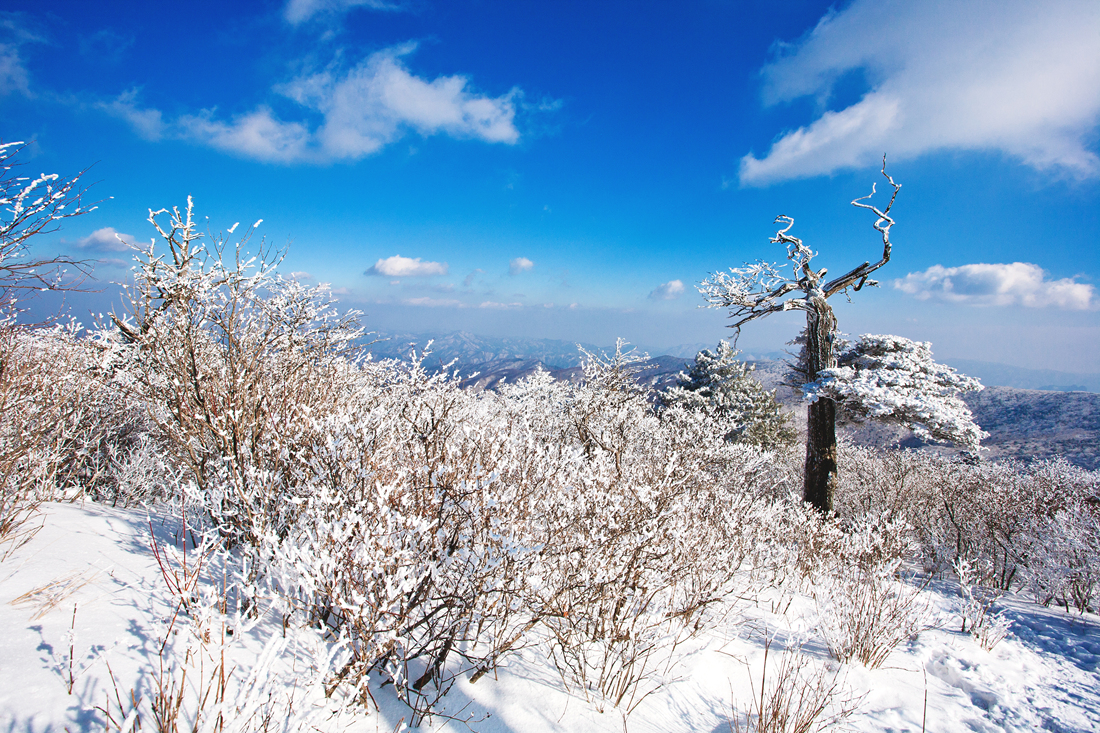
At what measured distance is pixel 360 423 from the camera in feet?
10.2

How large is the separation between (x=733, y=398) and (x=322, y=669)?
20184 mm

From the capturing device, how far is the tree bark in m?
7.50

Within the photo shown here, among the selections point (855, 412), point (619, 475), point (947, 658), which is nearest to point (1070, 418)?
point (855, 412)

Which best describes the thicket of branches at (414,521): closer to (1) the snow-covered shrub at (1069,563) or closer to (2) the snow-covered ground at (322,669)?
(2) the snow-covered ground at (322,669)

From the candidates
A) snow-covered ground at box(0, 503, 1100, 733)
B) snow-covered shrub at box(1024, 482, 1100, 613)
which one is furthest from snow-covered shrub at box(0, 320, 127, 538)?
snow-covered shrub at box(1024, 482, 1100, 613)

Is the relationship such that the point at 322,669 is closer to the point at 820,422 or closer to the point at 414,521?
the point at 414,521

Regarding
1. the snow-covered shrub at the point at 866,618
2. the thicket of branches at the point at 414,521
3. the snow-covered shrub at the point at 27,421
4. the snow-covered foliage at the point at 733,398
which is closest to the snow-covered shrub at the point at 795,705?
the snow-covered shrub at the point at 866,618

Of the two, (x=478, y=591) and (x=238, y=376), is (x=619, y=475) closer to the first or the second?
(x=478, y=591)

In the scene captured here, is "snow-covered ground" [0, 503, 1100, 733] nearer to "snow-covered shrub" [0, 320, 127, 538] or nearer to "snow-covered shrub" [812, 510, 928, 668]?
"snow-covered shrub" [812, 510, 928, 668]

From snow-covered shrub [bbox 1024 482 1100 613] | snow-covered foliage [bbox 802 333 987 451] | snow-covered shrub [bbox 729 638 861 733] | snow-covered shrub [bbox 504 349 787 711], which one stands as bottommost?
snow-covered shrub [bbox 1024 482 1100 613]

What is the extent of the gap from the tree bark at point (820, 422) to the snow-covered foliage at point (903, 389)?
41 centimetres

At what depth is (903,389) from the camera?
687 centimetres

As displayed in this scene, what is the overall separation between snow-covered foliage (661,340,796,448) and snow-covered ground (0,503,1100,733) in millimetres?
14665

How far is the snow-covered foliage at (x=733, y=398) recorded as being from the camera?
63.8 ft
